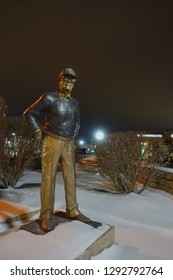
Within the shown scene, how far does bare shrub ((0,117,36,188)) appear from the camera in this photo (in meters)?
10.0

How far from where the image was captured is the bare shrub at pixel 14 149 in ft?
32.8

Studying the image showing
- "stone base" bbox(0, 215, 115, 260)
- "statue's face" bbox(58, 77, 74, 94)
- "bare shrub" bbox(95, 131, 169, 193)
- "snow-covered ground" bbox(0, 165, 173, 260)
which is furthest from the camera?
"bare shrub" bbox(95, 131, 169, 193)

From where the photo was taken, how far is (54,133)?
4.37 metres

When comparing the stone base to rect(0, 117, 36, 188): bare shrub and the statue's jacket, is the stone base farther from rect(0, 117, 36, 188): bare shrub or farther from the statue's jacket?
rect(0, 117, 36, 188): bare shrub

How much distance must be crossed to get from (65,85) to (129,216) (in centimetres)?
385

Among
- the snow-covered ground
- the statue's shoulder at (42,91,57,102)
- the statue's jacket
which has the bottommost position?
the snow-covered ground

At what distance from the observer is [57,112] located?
4.38 m

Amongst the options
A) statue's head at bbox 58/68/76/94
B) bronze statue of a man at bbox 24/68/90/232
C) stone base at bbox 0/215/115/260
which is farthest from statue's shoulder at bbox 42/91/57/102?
stone base at bbox 0/215/115/260

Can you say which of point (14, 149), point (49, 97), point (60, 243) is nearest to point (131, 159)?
point (14, 149)

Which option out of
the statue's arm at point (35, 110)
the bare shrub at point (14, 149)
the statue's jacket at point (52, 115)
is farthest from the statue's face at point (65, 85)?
the bare shrub at point (14, 149)

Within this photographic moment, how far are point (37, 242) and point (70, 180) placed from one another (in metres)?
1.11
